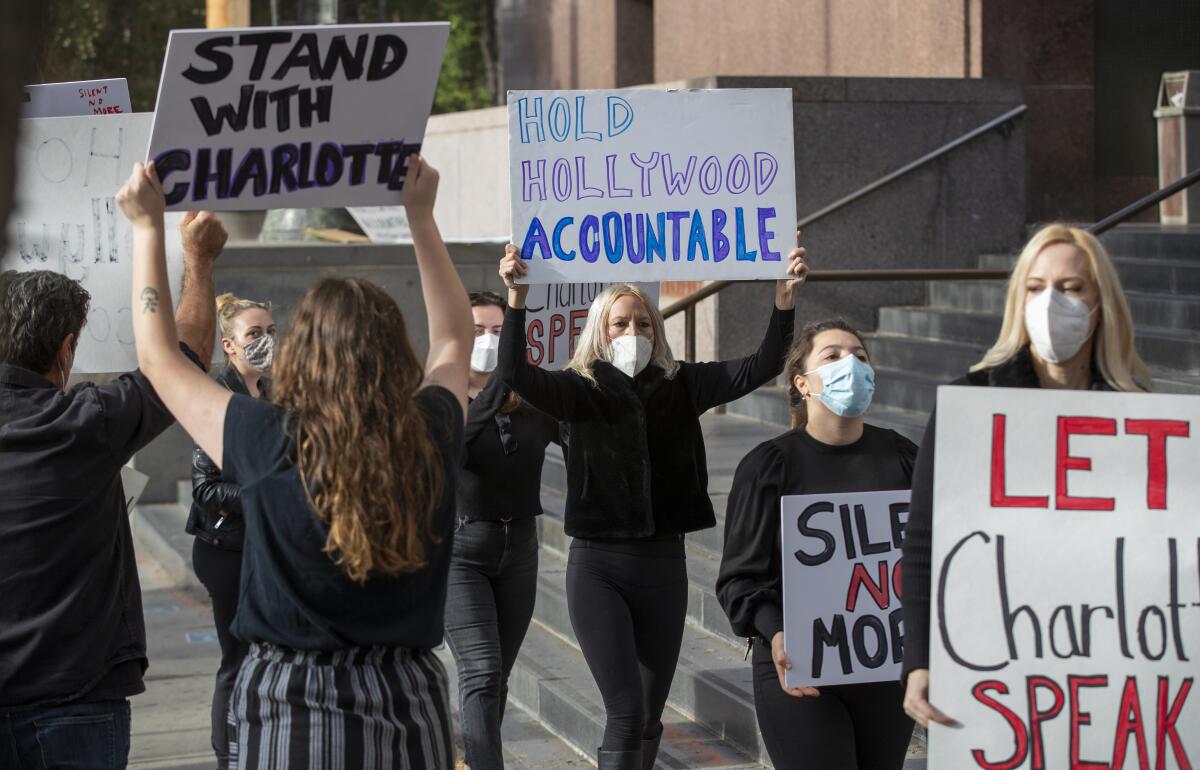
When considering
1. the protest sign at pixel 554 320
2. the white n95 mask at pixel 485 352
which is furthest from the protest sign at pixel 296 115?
the protest sign at pixel 554 320

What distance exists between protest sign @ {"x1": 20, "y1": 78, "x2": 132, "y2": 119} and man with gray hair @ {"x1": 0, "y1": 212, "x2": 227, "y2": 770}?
183cm

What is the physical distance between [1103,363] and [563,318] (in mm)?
3561

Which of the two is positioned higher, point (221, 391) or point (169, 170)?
point (169, 170)

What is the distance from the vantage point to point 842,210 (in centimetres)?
1228

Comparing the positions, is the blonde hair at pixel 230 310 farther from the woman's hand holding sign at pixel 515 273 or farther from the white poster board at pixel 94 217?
the woman's hand holding sign at pixel 515 273

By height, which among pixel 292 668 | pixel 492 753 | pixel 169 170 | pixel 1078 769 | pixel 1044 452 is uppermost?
pixel 169 170

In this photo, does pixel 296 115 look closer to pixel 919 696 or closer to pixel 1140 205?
pixel 919 696

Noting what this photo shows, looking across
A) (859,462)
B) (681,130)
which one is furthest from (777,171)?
(859,462)

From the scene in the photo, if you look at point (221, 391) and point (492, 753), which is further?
point (492, 753)

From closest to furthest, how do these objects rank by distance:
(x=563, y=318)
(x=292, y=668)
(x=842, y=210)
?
(x=292, y=668), (x=563, y=318), (x=842, y=210)

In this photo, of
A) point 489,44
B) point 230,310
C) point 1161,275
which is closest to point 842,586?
point 230,310

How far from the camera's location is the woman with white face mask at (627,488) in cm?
524

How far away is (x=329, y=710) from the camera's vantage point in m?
3.11

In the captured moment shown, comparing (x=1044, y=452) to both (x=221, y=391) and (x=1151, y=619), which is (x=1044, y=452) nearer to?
(x=1151, y=619)
